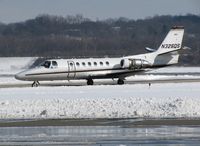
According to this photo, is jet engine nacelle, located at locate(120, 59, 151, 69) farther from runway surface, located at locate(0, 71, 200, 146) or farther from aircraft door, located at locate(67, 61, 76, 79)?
runway surface, located at locate(0, 71, 200, 146)

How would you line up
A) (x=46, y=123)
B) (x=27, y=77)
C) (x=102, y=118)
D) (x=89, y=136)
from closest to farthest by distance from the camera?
(x=89, y=136) → (x=46, y=123) → (x=102, y=118) → (x=27, y=77)

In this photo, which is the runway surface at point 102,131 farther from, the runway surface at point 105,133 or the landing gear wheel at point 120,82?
the landing gear wheel at point 120,82

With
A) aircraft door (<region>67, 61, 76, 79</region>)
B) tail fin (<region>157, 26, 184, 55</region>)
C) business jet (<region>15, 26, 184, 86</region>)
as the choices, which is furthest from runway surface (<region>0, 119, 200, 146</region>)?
tail fin (<region>157, 26, 184, 55</region>)

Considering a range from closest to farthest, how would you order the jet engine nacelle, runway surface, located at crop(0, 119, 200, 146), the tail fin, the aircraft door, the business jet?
runway surface, located at crop(0, 119, 200, 146)
the business jet
the aircraft door
the jet engine nacelle
the tail fin

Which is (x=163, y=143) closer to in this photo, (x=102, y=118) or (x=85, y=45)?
(x=102, y=118)

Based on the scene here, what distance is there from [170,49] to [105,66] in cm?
573

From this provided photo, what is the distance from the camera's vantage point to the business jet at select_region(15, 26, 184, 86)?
1827 inches

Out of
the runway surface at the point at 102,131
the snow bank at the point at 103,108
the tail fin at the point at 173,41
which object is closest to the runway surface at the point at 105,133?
the runway surface at the point at 102,131

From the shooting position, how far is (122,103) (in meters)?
28.0

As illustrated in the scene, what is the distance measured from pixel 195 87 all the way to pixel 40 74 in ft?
36.7

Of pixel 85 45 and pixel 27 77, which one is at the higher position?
pixel 85 45

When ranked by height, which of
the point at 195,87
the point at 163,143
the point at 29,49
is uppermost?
the point at 29,49

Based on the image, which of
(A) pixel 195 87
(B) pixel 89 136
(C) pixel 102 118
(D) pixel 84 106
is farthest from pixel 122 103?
(A) pixel 195 87

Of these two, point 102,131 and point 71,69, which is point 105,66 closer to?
point 71,69
